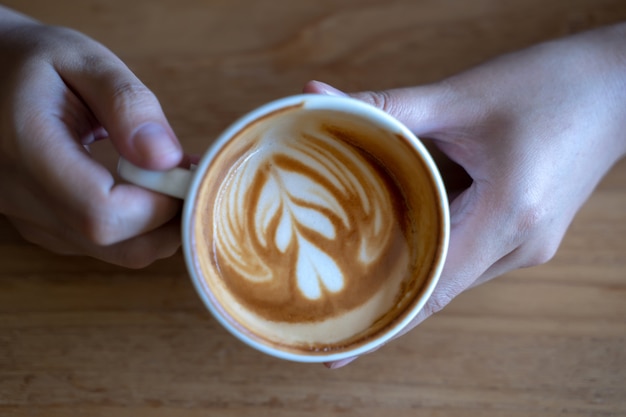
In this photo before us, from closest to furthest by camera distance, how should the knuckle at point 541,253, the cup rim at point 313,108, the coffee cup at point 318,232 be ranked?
the cup rim at point 313,108
the coffee cup at point 318,232
the knuckle at point 541,253

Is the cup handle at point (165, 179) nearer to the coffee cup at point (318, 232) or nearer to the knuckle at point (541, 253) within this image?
the coffee cup at point (318, 232)

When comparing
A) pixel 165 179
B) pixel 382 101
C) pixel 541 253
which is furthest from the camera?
pixel 541 253

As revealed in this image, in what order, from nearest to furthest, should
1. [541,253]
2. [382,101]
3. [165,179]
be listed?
[165,179], [382,101], [541,253]

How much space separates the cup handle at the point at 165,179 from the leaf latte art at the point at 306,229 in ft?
0.44

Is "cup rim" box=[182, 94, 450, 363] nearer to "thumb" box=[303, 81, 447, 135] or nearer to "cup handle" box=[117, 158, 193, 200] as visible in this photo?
"cup handle" box=[117, 158, 193, 200]

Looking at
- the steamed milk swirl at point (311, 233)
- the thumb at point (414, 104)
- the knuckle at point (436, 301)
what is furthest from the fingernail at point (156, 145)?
Result: the knuckle at point (436, 301)

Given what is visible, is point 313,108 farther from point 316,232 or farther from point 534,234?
point 534,234

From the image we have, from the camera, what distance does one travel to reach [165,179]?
2.18 feet

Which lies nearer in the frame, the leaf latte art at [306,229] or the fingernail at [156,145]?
the fingernail at [156,145]

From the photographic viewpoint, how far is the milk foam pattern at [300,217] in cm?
81

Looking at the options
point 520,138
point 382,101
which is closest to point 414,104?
point 382,101

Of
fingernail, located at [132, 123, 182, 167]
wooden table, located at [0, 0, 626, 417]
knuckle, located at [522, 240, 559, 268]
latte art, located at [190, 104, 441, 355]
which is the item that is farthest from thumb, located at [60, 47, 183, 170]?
knuckle, located at [522, 240, 559, 268]

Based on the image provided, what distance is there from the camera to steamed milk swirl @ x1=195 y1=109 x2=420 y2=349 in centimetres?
79

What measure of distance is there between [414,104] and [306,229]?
253mm
